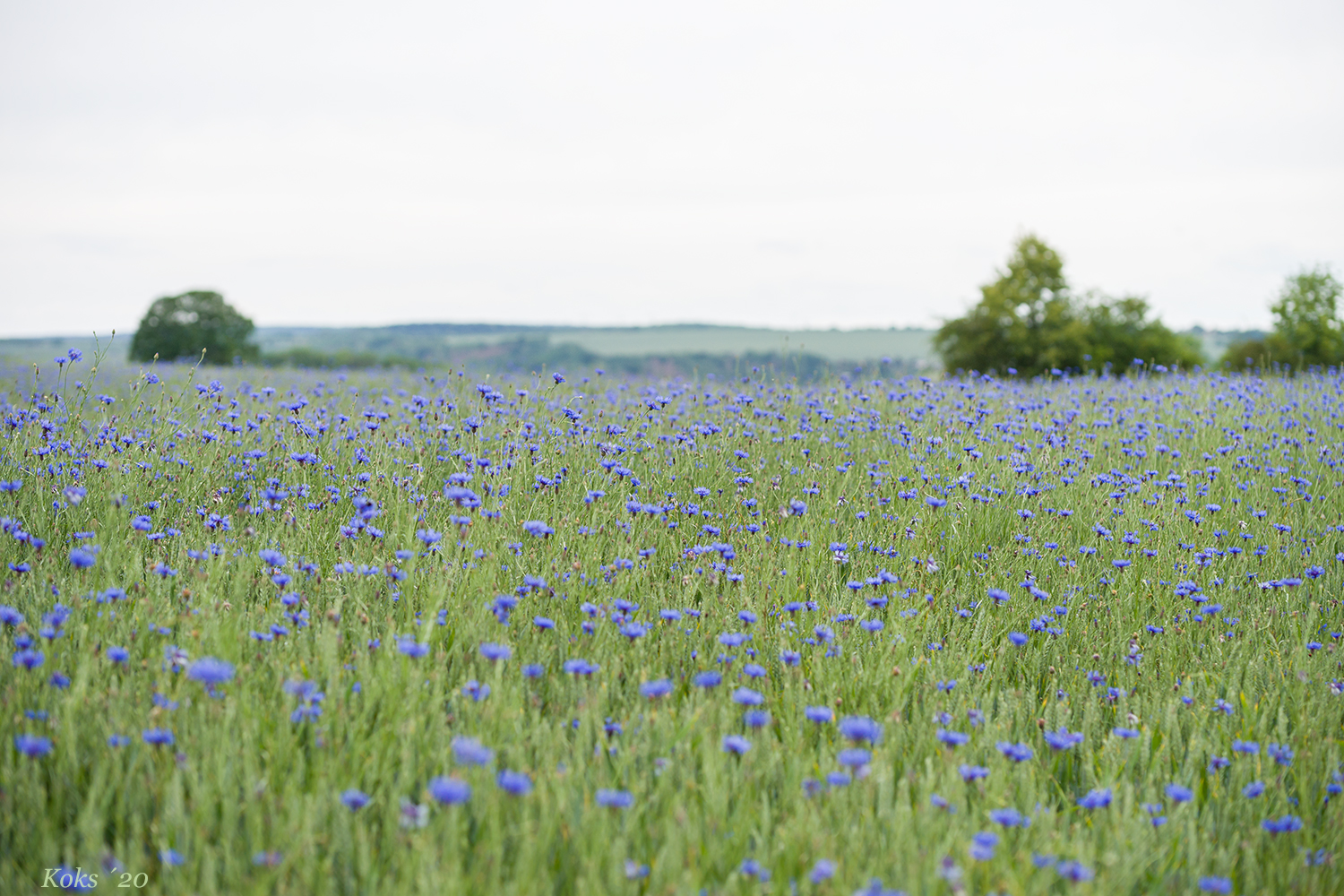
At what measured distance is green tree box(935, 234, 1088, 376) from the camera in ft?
116

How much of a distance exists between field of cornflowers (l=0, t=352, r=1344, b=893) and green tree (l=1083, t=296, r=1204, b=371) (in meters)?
35.2

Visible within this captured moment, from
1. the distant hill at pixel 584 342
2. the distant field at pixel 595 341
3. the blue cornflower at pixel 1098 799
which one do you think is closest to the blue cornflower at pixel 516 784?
the blue cornflower at pixel 1098 799

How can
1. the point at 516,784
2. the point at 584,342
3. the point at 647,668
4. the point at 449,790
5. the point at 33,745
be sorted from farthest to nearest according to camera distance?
the point at 584,342, the point at 647,668, the point at 33,745, the point at 516,784, the point at 449,790

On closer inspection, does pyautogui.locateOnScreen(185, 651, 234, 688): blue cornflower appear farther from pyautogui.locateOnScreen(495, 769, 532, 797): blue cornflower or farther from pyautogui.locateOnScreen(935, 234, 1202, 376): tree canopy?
pyautogui.locateOnScreen(935, 234, 1202, 376): tree canopy

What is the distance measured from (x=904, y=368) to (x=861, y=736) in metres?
8.93

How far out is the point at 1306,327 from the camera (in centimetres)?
3856

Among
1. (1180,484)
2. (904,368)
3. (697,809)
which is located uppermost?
(904,368)

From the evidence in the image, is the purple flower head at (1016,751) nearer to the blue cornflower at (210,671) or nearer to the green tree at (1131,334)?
the blue cornflower at (210,671)

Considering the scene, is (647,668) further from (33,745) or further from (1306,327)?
(1306,327)

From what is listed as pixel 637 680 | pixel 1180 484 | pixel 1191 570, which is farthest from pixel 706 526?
pixel 1180 484

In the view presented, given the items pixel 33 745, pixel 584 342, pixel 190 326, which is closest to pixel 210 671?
pixel 33 745

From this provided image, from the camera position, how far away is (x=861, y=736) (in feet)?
6.82

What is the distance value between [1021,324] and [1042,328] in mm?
847

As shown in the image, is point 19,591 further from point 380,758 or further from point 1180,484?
point 1180,484
